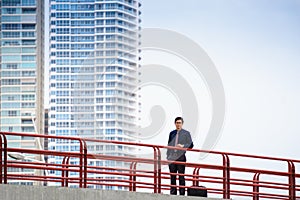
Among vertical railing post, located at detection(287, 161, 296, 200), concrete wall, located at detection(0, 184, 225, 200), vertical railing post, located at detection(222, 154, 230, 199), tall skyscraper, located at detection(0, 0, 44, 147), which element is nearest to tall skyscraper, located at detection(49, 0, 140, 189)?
tall skyscraper, located at detection(0, 0, 44, 147)

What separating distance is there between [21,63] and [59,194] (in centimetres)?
16814

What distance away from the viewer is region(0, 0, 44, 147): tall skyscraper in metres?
176

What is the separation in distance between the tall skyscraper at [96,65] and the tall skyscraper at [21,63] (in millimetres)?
20049

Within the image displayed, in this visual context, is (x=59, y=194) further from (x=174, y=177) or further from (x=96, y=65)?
(x=96, y=65)

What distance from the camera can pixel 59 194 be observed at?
54.9 ft

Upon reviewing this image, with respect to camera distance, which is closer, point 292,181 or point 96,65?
point 292,181

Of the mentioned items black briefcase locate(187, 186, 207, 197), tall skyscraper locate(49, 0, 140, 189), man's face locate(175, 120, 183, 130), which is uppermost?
tall skyscraper locate(49, 0, 140, 189)

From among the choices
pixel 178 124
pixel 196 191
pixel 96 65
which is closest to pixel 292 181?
pixel 196 191

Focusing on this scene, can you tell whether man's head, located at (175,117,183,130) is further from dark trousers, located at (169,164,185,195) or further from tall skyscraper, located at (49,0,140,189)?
tall skyscraper, located at (49,0,140,189)

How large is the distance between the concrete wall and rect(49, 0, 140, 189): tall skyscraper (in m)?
85.7

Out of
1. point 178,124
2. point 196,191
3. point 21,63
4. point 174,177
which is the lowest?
point 196,191

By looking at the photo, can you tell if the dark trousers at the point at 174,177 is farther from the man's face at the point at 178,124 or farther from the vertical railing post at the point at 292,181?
the vertical railing post at the point at 292,181

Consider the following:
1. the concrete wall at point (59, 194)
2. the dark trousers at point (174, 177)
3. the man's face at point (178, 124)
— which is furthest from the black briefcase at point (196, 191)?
the concrete wall at point (59, 194)

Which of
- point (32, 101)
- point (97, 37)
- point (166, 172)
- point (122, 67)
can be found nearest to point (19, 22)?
point (32, 101)
